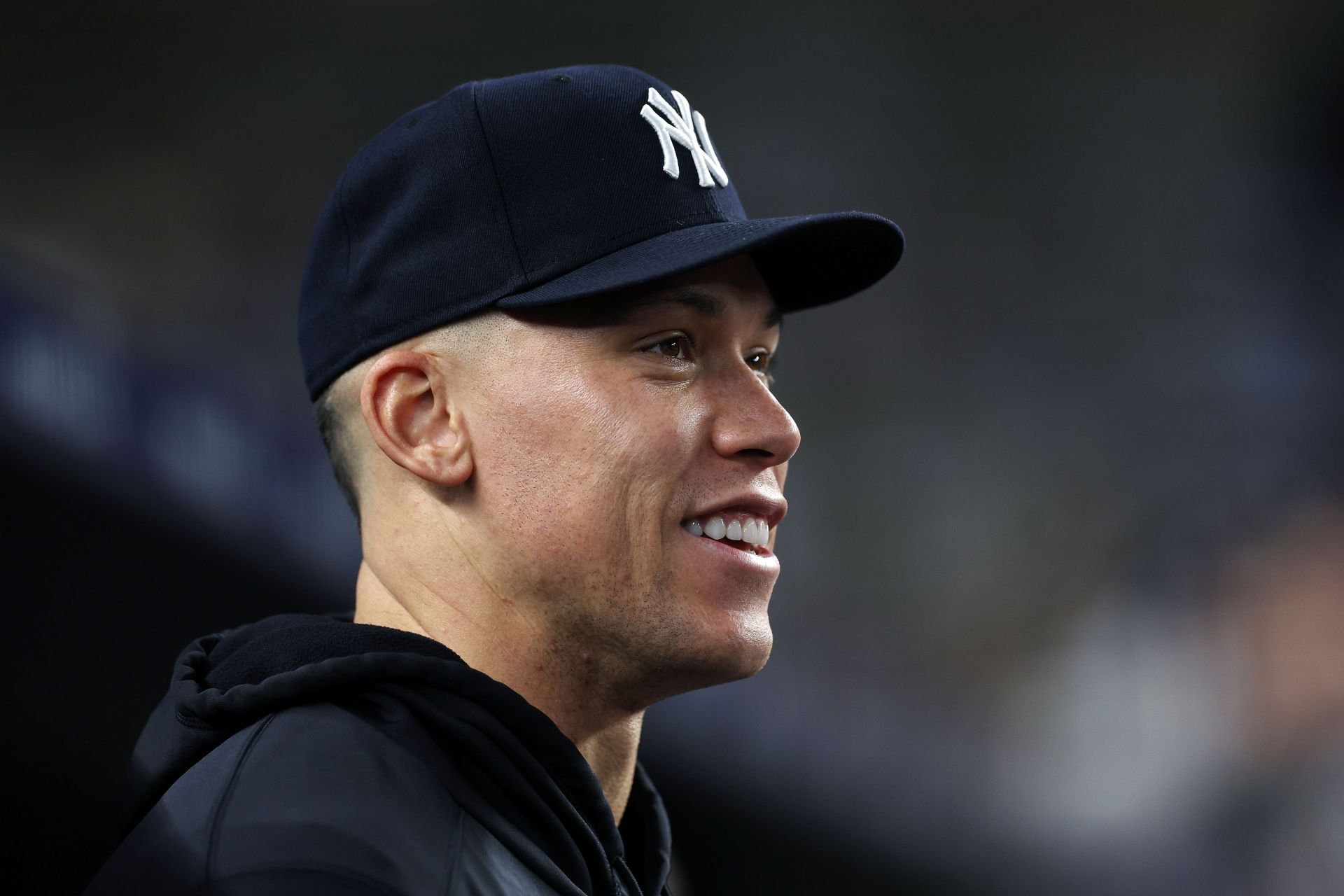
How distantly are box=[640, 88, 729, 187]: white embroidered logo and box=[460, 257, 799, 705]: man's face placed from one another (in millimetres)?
125

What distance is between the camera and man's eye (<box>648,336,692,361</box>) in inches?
46.6

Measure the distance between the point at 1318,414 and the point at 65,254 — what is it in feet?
14.2

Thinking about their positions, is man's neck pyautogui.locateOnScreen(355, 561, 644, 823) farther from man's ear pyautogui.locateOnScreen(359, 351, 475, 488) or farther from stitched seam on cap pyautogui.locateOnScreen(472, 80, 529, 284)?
stitched seam on cap pyautogui.locateOnScreen(472, 80, 529, 284)

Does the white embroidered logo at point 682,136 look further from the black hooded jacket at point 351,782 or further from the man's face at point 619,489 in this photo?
the black hooded jacket at point 351,782

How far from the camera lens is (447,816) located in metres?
0.94

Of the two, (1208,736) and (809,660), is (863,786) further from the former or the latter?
(1208,736)

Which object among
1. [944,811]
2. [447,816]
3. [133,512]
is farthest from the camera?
[944,811]

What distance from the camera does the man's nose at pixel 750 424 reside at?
3.90ft

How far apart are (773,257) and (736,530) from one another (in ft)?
1.05

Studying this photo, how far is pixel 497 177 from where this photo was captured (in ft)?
3.78

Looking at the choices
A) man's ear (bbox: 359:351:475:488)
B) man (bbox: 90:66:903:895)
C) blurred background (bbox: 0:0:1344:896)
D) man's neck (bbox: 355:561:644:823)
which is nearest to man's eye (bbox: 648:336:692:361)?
man (bbox: 90:66:903:895)

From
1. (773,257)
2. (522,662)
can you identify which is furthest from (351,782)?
(773,257)

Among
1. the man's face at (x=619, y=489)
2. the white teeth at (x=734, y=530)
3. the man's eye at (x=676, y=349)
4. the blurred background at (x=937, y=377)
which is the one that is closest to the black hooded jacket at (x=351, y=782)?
the man's face at (x=619, y=489)

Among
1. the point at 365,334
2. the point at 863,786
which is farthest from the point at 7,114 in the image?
the point at 863,786
